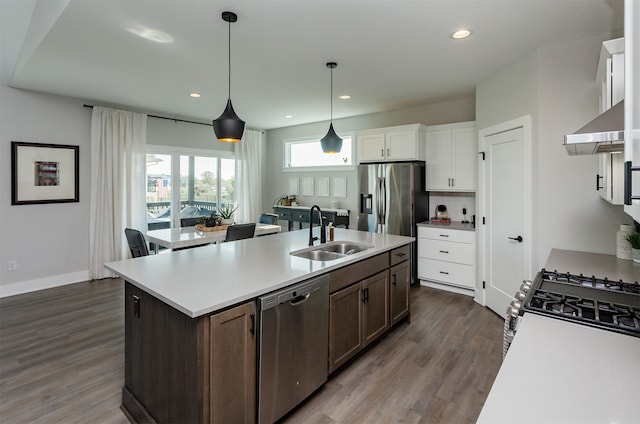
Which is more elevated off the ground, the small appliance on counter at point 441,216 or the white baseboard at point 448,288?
the small appliance on counter at point 441,216

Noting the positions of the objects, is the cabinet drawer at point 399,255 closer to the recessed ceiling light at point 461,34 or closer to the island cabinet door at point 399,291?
the island cabinet door at point 399,291

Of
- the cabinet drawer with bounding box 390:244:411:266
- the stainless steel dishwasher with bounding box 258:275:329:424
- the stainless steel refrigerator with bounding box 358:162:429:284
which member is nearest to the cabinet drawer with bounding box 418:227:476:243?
the stainless steel refrigerator with bounding box 358:162:429:284

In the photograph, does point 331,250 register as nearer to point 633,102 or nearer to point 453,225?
point 453,225

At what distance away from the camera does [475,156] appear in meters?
4.35

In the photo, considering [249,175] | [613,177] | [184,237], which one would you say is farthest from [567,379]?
[249,175]

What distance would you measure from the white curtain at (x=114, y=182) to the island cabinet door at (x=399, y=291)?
13.8 feet

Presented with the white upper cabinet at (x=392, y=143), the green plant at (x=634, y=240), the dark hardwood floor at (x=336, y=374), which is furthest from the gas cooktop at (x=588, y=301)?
the white upper cabinet at (x=392, y=143)

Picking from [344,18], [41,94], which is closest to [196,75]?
[344,18]

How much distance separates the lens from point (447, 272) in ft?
14.5

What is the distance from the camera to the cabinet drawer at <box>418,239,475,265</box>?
4230 millimetres

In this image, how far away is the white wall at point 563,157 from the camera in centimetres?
280

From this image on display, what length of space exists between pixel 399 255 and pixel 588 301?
1699 mm

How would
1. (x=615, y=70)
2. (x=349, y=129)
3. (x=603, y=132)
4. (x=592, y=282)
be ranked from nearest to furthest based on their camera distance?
(x=603, y=132)
(x=615, y=70)
(x=592, y=282)
(x=349, y=129)

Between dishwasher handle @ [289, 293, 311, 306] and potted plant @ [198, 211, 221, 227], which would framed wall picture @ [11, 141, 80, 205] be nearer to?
potted plant @ [198, 211, 221, 227]
